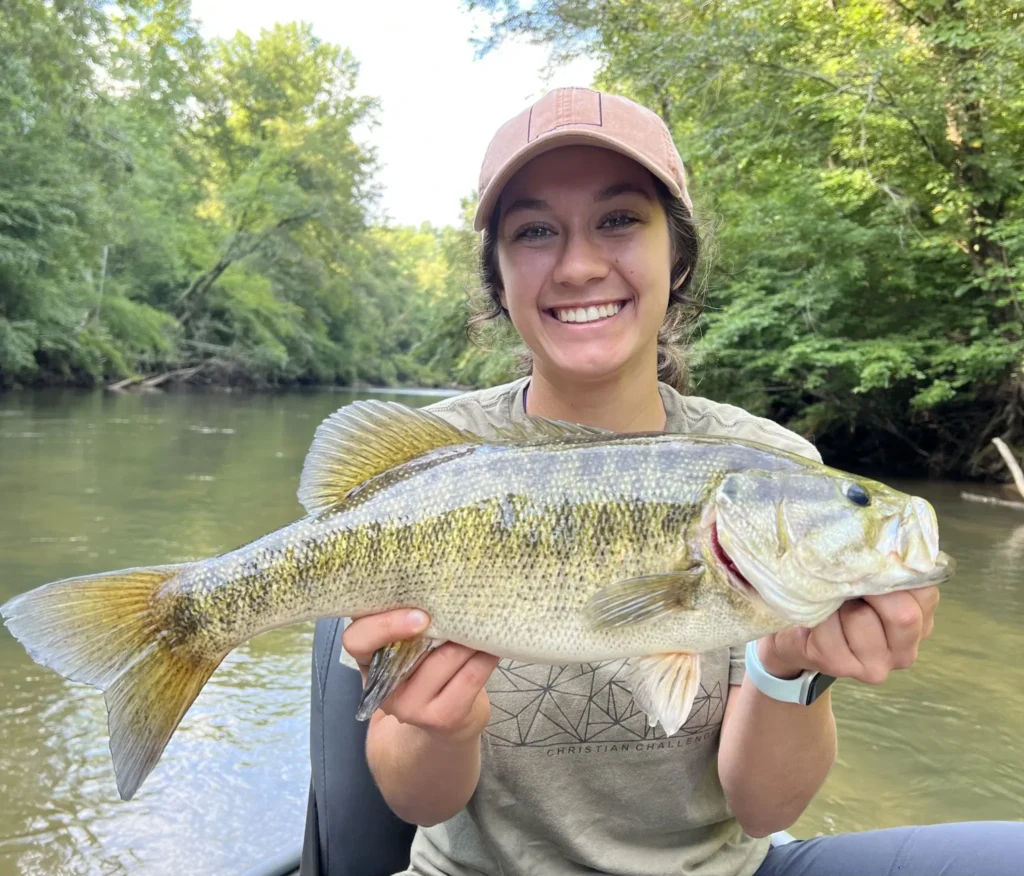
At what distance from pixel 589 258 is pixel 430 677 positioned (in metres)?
1.02

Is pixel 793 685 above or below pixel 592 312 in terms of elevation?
below

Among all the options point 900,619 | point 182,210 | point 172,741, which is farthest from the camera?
point 182,210

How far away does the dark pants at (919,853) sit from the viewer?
62.5 inches

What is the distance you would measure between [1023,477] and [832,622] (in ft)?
35.7

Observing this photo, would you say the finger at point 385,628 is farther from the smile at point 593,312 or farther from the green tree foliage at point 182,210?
the green tree foliage at point 182,210

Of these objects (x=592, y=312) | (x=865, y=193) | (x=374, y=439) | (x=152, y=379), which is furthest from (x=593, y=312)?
(x=152, y=379)

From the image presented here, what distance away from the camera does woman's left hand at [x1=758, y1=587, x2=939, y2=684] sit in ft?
4.42

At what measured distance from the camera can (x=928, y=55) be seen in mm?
11078

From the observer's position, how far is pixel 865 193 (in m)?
10.6

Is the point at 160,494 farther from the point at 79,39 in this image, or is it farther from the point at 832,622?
the point at 79,39

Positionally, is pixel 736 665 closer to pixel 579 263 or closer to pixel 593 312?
pixel 593 312

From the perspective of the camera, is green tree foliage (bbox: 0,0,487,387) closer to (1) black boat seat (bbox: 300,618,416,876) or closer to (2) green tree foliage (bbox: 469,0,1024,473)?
(2) green tree foliage (bbox: 469,0,1024,473)

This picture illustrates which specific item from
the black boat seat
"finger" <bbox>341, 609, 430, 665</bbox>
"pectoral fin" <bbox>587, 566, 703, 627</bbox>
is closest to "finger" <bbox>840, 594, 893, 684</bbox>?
"pectoral fin" <bbox>587, 566, 703, 627</bbox>

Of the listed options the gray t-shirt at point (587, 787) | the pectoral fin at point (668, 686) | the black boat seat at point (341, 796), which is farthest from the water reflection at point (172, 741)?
the pectoral fin at point (668, 686)
